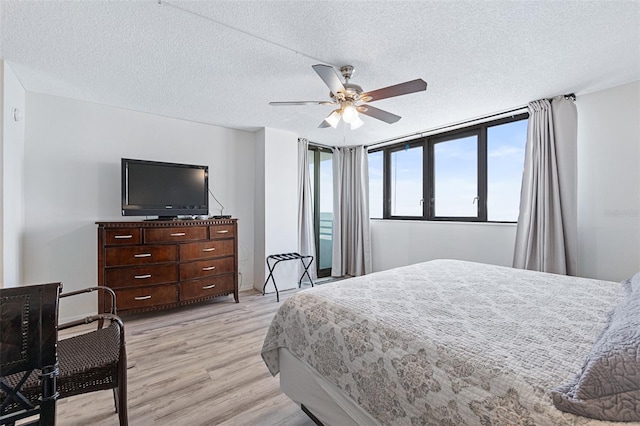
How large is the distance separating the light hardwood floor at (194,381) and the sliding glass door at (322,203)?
2126 millimetres

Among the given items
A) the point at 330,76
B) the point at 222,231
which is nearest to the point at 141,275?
the point at 222,231

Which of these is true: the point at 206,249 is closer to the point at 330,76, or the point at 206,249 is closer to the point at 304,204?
the point at 304,204

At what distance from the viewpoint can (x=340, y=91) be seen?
2076mm

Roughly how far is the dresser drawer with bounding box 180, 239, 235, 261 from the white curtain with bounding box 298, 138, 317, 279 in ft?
4.26

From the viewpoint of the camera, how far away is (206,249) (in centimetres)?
331

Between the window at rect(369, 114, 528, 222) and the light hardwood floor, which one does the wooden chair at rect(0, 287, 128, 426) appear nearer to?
the light hardwood floor

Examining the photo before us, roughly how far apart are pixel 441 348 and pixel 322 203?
160 inches

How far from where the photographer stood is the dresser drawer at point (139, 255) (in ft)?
9.03

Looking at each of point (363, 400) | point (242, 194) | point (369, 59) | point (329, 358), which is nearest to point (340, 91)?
point (369, 59)

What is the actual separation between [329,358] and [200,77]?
2426 mm

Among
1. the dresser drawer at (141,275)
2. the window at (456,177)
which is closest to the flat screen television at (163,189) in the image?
the dresser drawer at (141,275)

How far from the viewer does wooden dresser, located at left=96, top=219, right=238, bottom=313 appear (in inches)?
109

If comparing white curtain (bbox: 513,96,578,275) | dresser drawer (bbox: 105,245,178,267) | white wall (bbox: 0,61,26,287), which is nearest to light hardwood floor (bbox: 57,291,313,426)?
dresser drawer (bbox: 105,245,178,267)

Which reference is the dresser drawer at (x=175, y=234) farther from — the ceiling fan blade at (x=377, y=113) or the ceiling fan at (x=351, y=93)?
the ceiling fan blade at (x=377, y=113)
